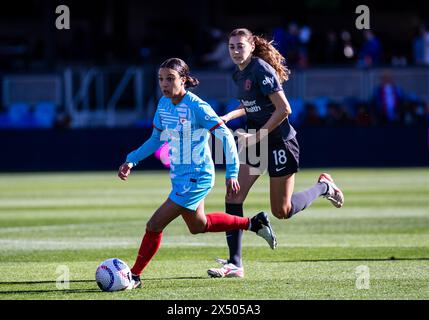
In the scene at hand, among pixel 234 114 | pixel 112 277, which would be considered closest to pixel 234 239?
pixel 234 114

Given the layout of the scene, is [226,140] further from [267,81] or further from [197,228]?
[267,81]

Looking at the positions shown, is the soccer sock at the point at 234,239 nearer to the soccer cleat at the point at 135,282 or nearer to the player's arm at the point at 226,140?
the player's arm at the point at 226,140

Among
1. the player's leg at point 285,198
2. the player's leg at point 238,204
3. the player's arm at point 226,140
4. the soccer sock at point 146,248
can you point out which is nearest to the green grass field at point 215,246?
the soccer sock at point 146,248

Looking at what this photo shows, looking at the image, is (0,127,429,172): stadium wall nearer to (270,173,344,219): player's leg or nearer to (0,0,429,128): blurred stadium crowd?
(0,0,429,128): blurred stadium crowd

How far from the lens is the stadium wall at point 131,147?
95.2 ft

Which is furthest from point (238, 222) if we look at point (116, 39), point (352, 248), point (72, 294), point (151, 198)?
point (116, 39)

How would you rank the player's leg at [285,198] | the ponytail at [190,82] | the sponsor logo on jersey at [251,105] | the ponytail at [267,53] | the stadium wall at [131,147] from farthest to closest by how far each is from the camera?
the stadium wall at [131,147]
the player's leg at [285,198]
the ponytail at [267,53]
the sponsor logo on jersey at [251,105]
the ponytail at [190,82]


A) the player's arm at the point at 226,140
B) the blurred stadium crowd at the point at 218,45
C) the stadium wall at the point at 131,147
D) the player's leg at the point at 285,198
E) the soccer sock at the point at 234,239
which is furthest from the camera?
the blurred stadium crowd at the point at 218,45

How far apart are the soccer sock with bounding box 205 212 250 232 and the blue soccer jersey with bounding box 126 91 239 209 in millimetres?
428

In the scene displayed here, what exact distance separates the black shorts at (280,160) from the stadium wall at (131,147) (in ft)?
60.3

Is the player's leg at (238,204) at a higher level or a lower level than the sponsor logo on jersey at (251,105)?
lower

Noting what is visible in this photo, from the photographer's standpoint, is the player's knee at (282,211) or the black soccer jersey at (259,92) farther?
the player's knee at (282,211)

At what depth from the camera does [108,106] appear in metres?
31.1

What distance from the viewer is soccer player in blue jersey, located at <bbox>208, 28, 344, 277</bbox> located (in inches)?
398
